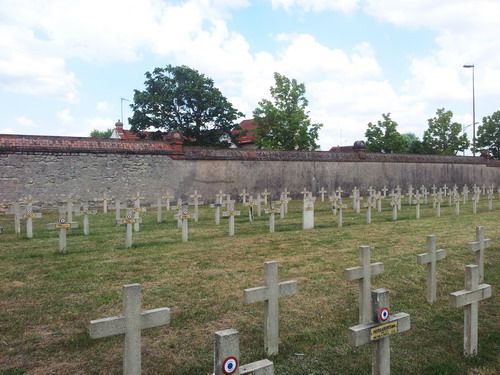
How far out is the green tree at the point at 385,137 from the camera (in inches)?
1606

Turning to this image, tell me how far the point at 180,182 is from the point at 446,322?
18.5 m

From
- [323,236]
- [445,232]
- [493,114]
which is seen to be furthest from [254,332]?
[493,114]

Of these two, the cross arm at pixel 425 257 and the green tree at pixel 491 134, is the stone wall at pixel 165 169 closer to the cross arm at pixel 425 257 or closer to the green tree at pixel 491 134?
the cross arm at pixel 425 257

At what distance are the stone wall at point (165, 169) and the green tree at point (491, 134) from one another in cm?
2439

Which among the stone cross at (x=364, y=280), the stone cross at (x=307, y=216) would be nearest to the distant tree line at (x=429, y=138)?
the stone cross at (x=307, y=216)

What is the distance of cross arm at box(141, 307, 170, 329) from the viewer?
323 cm

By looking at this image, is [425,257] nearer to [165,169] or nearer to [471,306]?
[471,306]

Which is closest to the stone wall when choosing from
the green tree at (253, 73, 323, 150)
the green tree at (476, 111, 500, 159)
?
the green tree at (253, 73, 323, 150)

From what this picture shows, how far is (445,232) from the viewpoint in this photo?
36.3 feet

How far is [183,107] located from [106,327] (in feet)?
98.8

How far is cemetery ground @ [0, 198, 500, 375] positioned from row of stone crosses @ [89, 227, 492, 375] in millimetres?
347

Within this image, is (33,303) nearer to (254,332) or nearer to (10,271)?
(10,271)

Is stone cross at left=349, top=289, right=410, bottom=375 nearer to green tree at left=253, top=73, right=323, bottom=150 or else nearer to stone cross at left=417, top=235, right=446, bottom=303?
stone cross at left=417, top=235, right=446, bottom=303

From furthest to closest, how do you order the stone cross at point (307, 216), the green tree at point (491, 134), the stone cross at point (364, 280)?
the green tree at point (491, 134)
the stone cross at point (307, 216)
the stone cross at point (364, 280)
